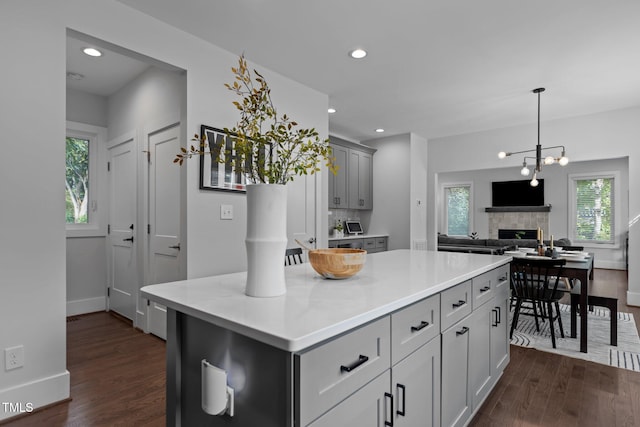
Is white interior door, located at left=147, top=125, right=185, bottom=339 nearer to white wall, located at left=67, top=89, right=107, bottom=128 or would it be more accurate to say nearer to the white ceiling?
the white ceiling

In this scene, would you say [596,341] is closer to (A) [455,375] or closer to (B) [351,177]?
(A) [455,375]

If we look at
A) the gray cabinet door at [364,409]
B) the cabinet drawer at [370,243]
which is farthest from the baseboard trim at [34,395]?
the cabinet drawer at [370,243]

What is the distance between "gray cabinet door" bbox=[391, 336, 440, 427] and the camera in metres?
1.22

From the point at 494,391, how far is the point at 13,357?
2.96m

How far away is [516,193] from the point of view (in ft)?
31.4

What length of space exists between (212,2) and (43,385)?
2.66m

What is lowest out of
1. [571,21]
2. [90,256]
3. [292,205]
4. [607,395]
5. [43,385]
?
[607,395]

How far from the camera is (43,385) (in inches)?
81.4

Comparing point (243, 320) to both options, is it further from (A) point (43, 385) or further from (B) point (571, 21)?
(B) point (571, 21)

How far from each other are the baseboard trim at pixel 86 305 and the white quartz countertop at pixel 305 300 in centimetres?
352

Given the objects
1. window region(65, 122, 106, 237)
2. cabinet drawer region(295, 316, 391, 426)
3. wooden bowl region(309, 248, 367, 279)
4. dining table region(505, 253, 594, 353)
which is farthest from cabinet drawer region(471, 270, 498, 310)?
window region(65, 122, 106, 237)

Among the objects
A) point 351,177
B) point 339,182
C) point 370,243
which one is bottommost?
point 370,243

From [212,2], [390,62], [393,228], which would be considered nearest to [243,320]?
[212,2]

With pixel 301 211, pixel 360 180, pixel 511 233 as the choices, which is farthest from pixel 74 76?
pixel 511 233
